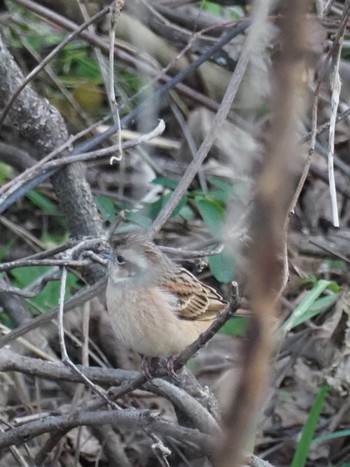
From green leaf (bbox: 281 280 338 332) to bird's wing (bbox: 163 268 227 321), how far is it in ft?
1.06

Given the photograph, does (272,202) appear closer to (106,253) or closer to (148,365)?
(148,365)

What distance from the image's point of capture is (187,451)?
411 centimetres

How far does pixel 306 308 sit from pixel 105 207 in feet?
3.83

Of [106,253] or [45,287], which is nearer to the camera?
[106,253]

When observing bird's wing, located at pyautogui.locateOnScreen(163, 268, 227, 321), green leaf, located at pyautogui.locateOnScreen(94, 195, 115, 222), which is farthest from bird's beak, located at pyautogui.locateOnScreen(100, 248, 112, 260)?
green leaf, located at pyautogui.locateOnScreen(94, 195, 115, 222)

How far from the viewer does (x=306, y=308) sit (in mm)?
3668

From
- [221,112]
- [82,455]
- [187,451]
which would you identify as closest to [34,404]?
[82,455]

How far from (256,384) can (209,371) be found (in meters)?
4.01

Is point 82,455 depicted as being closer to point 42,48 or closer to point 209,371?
point 209,371

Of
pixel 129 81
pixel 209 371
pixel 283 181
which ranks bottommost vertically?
pixel 283 181

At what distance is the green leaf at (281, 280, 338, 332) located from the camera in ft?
11.8

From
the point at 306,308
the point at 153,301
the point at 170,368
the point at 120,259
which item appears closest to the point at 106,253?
the point at 120,259

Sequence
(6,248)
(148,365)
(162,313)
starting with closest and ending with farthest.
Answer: (148,365)
(162,313)
(6,248)

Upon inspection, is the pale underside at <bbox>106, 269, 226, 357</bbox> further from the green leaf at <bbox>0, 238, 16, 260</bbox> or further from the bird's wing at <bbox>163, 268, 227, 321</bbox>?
the green leaf at <bbox>0, 238, 16, 260</bbox>
